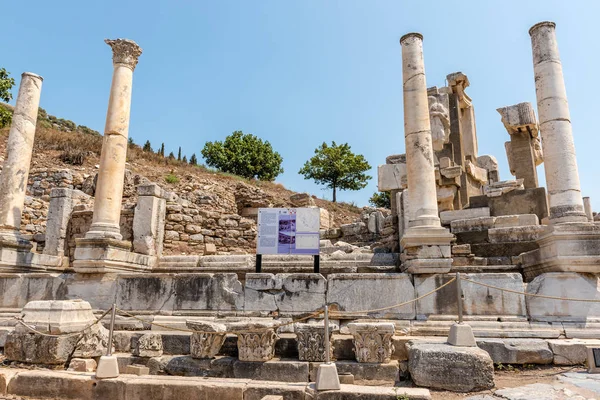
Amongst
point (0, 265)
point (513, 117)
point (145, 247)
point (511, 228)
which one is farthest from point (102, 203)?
point (513, 117)

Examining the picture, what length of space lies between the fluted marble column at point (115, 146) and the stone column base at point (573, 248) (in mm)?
8253

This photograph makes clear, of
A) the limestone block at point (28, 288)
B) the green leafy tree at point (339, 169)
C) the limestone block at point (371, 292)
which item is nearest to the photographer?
the limestone block at point (371, 292)

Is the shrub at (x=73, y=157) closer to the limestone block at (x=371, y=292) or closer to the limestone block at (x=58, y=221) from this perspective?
the limestone block at (x=58, y=221)

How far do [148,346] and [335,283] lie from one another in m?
3.05

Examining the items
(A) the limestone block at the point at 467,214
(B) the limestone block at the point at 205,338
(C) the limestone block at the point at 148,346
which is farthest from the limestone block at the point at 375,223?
(C) the limestone block at the point at 148,346

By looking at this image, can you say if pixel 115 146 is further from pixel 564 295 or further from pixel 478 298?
pixel 564 295

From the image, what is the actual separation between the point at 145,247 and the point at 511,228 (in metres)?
8.68

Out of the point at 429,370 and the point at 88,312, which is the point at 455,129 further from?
the point at 88,312

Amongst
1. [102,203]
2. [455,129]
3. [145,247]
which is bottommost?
[145,247]

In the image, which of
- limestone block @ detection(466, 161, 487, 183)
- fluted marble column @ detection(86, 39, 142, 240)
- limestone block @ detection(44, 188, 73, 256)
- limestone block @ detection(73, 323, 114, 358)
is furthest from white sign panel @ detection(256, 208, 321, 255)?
limestone block @ detection(466, 161, 487, 183)

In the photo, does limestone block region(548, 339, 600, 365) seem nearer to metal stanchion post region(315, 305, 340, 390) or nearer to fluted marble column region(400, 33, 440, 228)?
fluted marble column region(400, 33, 440, 228)

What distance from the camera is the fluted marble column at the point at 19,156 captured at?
988 cm

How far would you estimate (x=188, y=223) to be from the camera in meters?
12.4

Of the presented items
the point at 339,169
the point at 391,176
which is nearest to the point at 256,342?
the point at 391,176
